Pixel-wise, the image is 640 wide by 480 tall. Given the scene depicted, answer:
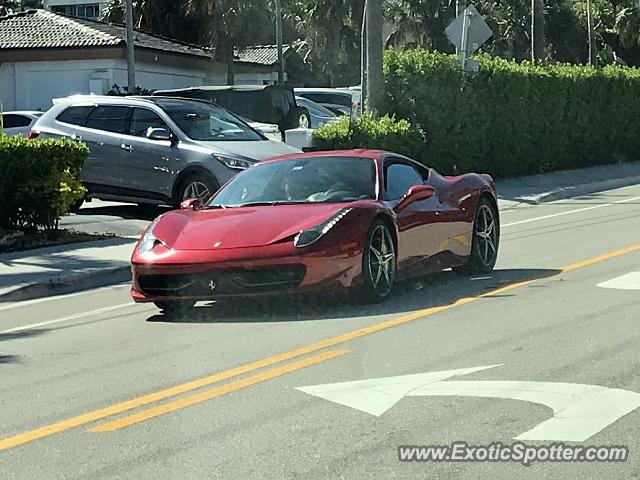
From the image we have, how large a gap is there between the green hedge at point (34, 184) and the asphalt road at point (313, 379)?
3828 millimetres

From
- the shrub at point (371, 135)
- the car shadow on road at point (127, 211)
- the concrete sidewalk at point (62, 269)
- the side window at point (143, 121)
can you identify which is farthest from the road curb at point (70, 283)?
the shrub at point (371, 135)

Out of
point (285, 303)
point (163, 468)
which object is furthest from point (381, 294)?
point (163, 468)

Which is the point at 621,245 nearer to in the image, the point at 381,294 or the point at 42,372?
the point at 381,294

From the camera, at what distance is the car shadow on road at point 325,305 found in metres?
10.3

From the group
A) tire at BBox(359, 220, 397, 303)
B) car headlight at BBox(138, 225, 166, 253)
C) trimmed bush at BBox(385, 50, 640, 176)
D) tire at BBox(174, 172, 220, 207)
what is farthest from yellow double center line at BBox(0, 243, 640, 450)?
trimmed bush at BBox(385, 50, 640, 176)

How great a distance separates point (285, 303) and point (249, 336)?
5.18 ft

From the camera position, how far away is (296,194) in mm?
11141

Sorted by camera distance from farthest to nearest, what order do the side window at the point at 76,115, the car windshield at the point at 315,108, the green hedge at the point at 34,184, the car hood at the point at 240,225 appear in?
the car windshield at the point at 315,108 → the side window at the point at 76,115 → the green hedge at the point at 34,184 → the car hood at the point at 240,225

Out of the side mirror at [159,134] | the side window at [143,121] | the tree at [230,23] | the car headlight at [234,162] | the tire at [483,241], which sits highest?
the tree at [230,23]

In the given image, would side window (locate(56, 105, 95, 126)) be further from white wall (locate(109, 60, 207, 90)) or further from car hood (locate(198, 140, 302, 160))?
white wall (locate(109, 60, 207, 90))

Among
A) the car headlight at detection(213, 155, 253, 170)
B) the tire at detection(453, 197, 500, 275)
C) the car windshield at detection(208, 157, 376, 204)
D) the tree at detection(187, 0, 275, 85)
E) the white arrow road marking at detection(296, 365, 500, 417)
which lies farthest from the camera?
the tree at detection(187, 0, 275, 85)

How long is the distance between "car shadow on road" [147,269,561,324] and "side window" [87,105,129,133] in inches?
351

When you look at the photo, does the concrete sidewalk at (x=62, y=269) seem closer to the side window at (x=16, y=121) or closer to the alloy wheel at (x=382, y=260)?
the alloy wheel at (x=382, y=260)

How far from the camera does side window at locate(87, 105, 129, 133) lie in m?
19.9
